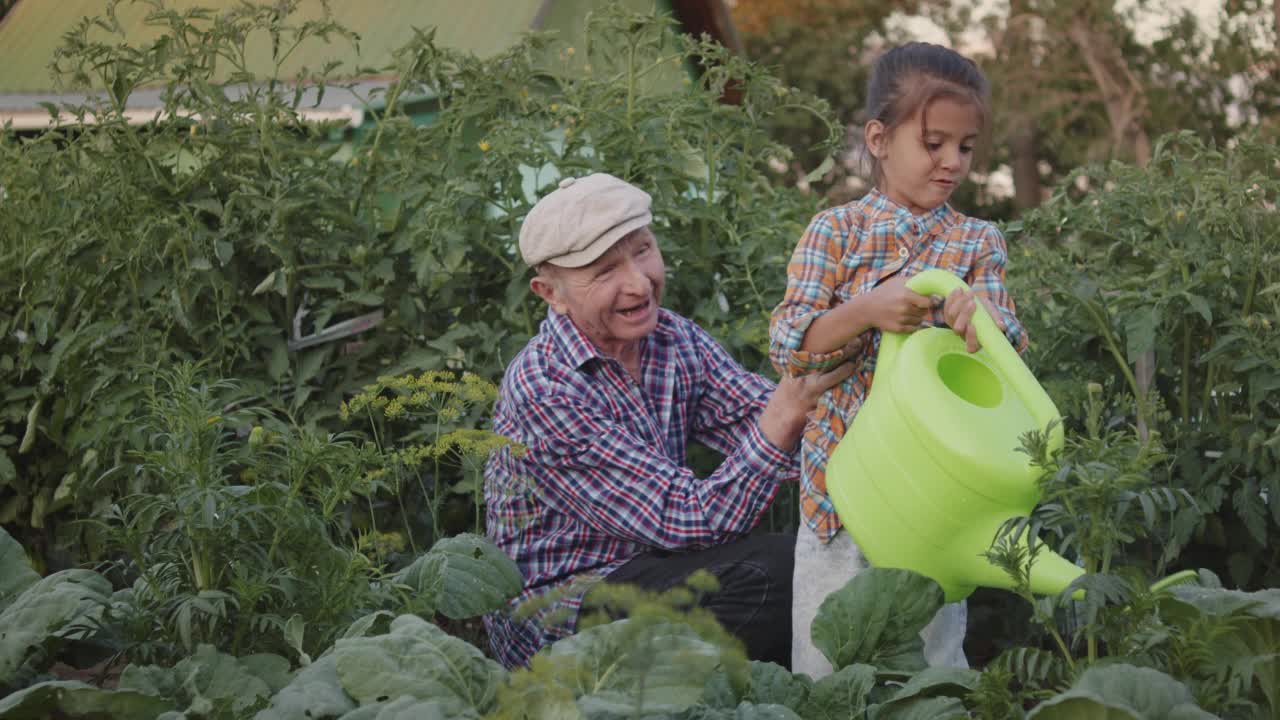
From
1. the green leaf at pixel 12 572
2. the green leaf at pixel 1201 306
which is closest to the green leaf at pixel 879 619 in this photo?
the green leaf at pixel 1201 306

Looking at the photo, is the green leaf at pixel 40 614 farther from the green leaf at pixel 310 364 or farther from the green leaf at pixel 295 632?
the green leaf at pixel 310 364

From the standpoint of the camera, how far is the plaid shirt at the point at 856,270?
7.32 ft

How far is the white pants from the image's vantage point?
230 cm

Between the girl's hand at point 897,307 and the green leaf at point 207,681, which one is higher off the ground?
the girl's hand at point 897,307

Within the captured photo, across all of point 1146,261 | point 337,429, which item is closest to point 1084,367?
point 1146,261

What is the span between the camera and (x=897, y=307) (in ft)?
6.57

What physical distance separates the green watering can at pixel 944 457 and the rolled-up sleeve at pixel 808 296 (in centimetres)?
19

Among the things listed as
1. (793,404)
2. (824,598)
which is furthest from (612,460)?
(824,598)

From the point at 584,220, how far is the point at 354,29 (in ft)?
27.3

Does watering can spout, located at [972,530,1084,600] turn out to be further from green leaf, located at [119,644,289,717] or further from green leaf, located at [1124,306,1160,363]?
green leaf, located at [119,644,289,717]

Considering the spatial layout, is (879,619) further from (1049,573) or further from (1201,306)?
(1201,306)

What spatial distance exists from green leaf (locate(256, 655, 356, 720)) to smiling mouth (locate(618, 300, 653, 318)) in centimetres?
102

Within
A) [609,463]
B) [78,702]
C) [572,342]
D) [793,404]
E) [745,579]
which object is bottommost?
[78,702]

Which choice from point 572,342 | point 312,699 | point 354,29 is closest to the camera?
point 312,699
